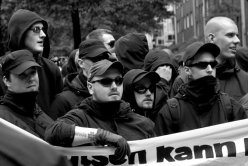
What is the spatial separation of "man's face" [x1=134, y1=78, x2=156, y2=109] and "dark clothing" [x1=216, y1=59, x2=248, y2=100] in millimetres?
1212

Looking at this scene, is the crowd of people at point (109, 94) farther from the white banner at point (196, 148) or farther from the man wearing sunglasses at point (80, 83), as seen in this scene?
the white banner at point (196, 148)

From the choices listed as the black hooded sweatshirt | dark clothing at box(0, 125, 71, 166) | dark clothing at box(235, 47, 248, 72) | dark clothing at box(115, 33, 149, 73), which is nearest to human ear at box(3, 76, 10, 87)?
the black hooded sweatshirt

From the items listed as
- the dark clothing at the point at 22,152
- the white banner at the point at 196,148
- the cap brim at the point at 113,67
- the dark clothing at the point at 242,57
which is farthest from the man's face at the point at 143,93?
the dark clothing at the point at 22,152

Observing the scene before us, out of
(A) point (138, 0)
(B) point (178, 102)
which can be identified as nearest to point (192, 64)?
(B) point (178, 102)

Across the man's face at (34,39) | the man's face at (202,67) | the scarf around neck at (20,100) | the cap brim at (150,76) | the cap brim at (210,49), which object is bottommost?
the scarf around neck at (20,100)

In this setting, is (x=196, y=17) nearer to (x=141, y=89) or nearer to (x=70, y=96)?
(x=70, y=96)

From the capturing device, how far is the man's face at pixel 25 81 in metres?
4.99

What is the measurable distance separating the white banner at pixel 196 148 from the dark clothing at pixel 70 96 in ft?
4.06

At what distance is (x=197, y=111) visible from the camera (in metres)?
5.22

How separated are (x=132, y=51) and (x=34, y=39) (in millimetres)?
1684

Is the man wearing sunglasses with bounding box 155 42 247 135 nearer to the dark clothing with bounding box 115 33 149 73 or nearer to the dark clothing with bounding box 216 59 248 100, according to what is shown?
the dark clothing with bounding box 216 59 248 100

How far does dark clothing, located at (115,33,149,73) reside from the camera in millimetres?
7148

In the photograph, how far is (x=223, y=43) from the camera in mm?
6469

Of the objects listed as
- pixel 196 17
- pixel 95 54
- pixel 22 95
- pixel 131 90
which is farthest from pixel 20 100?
pixel 196 17
